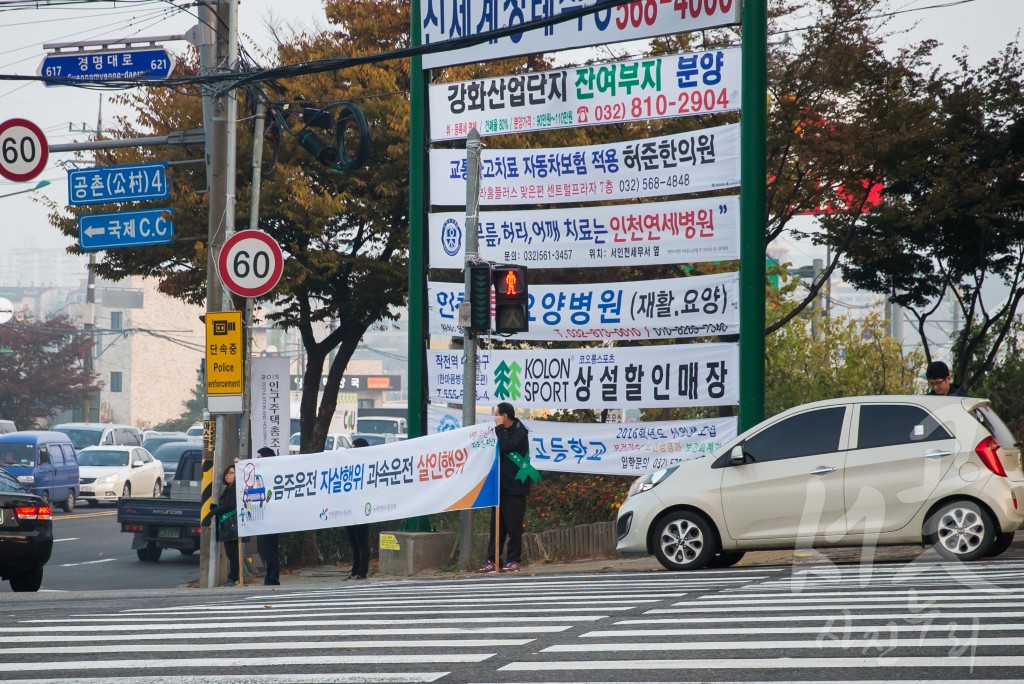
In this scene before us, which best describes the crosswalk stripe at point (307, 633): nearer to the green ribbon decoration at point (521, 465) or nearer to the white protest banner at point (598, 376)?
the green ribbon decoration at point (521, 465)

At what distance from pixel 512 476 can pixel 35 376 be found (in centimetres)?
5810

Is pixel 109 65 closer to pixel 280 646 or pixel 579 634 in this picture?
pixel 280 646

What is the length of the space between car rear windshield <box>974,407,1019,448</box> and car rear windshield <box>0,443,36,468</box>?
1076 inches

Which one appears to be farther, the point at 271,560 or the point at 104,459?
the point at 104,459

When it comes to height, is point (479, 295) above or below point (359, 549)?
above

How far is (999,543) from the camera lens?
12531 millimetres

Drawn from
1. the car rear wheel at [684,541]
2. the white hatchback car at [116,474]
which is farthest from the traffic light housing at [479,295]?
the white hatchback car at [116,474]

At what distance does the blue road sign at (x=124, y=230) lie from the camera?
18.3 m

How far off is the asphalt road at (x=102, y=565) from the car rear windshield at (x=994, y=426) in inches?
487

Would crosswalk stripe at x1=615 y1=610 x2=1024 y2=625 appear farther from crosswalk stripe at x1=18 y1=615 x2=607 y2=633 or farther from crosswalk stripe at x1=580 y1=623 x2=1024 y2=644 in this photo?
crosswalk stripe at x1=18 y1=615 x2=607 y2=633

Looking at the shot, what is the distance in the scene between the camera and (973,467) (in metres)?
12.5

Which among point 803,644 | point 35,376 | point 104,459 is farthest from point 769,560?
point 35,376

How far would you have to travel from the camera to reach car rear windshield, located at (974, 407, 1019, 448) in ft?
41.8

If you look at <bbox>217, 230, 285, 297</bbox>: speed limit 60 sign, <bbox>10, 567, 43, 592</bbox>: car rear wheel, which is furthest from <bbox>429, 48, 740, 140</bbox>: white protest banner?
<bbox>10, 567, 43, 592</bbox>: car rear wheel
